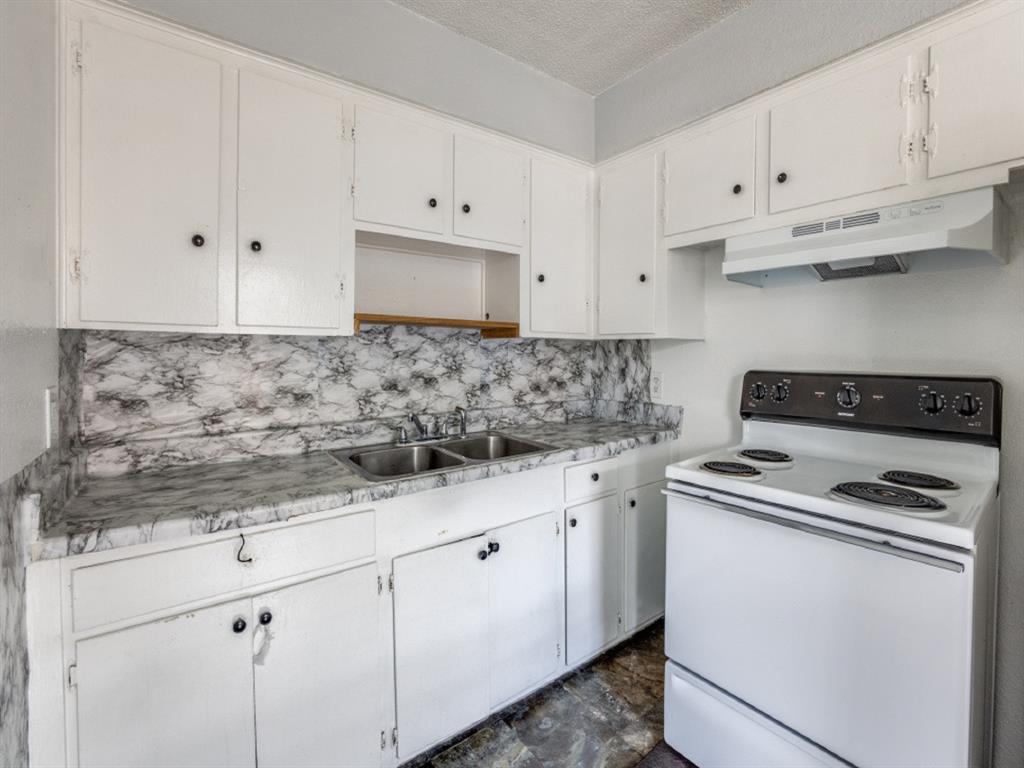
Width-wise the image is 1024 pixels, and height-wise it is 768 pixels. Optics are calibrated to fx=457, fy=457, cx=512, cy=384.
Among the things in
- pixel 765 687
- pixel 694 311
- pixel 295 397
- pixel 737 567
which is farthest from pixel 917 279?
pixel 295 397

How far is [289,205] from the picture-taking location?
1.56 m

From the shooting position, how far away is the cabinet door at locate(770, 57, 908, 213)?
1437 mm

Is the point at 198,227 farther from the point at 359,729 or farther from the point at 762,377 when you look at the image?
the point at 762,377

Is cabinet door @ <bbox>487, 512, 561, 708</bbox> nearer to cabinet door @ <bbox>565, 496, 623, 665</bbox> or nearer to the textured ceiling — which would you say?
cabinet door @ <bbox>565, 496, 623, 665</bbox>

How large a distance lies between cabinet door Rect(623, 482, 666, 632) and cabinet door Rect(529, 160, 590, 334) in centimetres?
92

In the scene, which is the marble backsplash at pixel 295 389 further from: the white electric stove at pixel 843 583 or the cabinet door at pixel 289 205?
the white electric stove at pixel 843 583

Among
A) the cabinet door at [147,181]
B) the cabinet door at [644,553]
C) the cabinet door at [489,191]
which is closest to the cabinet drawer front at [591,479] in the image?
the cabinet door at [644,553]

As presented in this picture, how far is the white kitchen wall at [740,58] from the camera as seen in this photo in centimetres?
149

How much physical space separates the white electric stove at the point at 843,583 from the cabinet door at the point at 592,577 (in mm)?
433

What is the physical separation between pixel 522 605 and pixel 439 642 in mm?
360

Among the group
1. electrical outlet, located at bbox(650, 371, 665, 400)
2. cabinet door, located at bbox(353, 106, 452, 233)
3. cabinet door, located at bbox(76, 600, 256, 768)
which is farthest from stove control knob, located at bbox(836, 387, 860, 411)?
cabinet door, located at bbox(76, 600, 256, 768)

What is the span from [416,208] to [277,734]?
1787 mm

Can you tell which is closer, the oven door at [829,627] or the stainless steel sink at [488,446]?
the oven door at [829,627]

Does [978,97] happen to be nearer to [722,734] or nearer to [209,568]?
[722,734]
